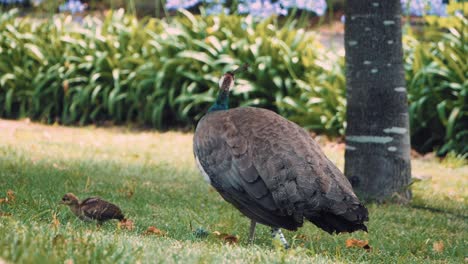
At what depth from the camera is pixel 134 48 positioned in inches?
538

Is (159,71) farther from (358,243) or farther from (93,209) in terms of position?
(358,243)

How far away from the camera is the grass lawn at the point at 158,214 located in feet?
13.5

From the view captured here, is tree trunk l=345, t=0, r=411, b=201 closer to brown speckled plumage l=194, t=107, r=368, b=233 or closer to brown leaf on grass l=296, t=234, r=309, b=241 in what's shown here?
brown leaf on grass l=296, t=234, r=309, b=241

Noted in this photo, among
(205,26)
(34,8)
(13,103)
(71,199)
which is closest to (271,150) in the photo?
(71,199)

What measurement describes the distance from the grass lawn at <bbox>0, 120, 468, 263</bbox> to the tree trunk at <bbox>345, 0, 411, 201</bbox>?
30cm

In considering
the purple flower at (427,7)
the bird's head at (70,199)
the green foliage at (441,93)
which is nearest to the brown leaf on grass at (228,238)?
the bird's head at (70,199)

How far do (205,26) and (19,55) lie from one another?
9.70ft

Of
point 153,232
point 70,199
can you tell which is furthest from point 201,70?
point 153,232

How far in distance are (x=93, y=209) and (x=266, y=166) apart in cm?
126

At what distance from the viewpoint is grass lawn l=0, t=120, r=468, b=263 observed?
412cm

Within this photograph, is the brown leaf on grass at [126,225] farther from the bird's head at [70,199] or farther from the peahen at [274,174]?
the peahen at [274,174]

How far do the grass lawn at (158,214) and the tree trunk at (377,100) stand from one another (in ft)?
0.98

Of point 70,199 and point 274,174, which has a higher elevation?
point 274,174

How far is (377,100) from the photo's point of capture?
308 inches
